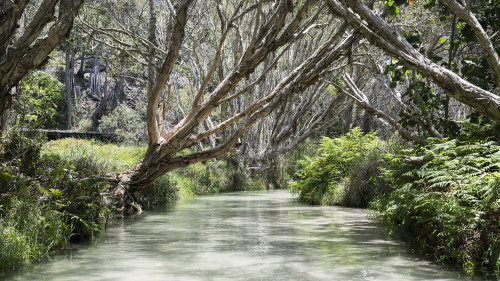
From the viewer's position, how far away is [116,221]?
380 inches

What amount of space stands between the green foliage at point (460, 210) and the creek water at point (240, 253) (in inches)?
13.2

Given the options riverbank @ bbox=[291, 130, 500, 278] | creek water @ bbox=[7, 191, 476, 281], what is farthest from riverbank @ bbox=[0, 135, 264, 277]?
riverbank @ bbox=[291, 130, 500, 278]

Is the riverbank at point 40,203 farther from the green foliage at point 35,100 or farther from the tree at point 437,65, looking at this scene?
the tree at point 437,65

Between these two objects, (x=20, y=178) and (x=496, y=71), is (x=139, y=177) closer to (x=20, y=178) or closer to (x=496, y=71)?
(x=20, y=178)

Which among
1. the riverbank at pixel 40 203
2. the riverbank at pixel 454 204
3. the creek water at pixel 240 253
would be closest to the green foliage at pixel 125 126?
the riverbank at pixel 40 203

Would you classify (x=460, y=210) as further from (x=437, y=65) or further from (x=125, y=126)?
(x=125, y=126)

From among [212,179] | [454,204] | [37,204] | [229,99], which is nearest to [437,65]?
[454,204]

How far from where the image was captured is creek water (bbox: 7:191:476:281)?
523 cm

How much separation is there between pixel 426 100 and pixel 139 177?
21.8ft

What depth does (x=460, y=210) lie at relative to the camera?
17.0ft

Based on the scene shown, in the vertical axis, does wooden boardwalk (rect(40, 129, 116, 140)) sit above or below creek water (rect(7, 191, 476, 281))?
above

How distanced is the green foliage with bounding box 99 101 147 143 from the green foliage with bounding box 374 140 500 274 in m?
22.9

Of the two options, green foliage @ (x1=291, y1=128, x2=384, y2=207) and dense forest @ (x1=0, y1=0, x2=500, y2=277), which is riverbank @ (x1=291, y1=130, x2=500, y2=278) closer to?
dense forest @ (x1=0, y1=0, x2=500, y2=277)

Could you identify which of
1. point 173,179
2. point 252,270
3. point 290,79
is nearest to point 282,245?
point 252,270
